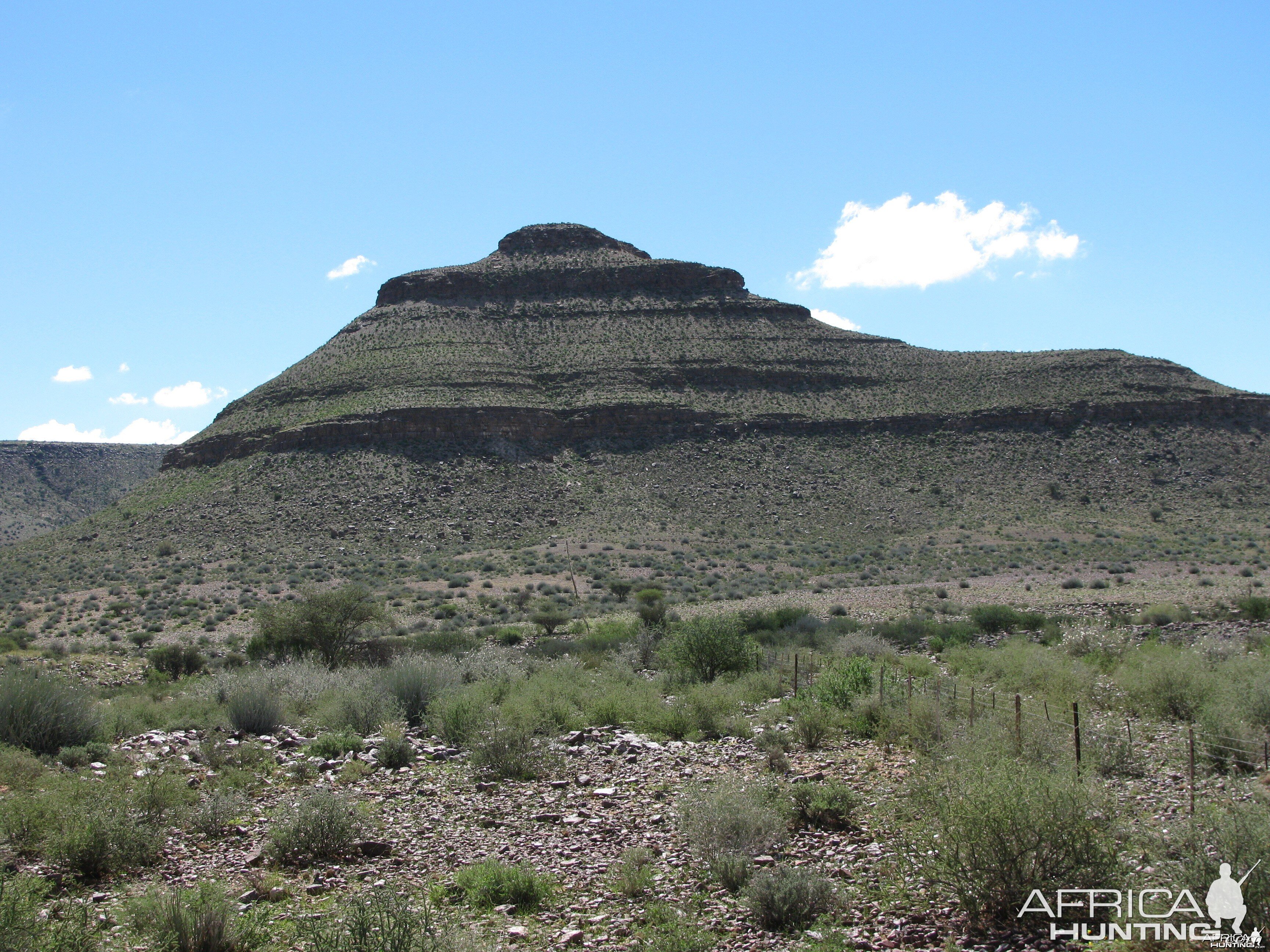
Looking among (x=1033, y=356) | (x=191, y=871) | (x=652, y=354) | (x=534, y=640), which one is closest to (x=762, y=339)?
(x=652, y=354)

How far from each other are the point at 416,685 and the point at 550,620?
50.0 feet

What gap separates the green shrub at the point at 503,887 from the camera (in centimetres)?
851

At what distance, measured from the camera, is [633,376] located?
258ft

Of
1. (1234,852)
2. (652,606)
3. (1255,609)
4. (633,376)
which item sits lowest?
(652,606)

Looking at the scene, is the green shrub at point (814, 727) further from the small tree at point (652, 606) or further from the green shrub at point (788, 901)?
the small tree at point (652, 606)

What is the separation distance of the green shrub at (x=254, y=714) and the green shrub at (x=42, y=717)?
1.96 m

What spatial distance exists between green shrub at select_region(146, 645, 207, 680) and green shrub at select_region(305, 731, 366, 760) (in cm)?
1158

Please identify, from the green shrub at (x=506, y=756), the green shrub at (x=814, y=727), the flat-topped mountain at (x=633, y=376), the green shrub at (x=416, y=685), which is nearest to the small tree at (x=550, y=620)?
the green shrub at (x=416, y=685)

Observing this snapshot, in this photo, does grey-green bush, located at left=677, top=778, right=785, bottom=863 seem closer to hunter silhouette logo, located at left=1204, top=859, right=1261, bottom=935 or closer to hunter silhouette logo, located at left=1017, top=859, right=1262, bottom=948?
hunter silhouette logo, located at left=1017, top=859, right=1262, bottom=948

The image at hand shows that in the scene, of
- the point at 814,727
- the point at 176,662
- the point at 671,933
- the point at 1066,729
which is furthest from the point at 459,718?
the point at 176,662

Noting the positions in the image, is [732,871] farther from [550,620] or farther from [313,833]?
[550,620]

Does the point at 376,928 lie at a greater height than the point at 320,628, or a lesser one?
greater

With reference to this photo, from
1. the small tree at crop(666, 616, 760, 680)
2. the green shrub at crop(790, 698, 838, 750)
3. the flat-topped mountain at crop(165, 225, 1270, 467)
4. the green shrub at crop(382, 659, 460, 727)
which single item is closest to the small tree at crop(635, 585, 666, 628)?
the small tree at crop(666, 616, 760, 680)

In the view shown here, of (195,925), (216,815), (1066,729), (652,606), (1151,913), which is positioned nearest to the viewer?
(1151,913)
